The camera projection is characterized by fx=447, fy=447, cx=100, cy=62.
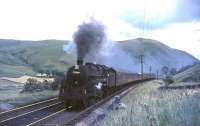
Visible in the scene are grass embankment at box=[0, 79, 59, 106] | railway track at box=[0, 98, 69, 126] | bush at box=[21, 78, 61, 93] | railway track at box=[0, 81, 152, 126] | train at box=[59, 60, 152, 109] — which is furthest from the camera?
bush at box=[21, 78, 61, 93]

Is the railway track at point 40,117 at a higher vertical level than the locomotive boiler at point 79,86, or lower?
lower

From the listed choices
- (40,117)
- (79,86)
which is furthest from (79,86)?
(40,117)

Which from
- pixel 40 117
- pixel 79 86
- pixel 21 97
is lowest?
pixel 40 117

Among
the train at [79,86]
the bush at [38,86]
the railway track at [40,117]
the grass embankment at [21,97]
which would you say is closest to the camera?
the railway track at [40,117]

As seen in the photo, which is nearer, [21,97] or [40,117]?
[40,117]

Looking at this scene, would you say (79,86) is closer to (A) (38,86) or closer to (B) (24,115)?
(B) (24,115)

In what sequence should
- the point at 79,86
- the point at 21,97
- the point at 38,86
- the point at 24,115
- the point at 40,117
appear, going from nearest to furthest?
the point at 40,117, the point at 24,115, the point at 79,86, the point at 21,97, the point at 38,86

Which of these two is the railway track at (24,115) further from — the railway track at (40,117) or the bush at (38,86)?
the bush at (38,86)

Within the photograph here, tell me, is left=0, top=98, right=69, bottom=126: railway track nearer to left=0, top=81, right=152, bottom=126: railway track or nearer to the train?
left=0, top=81, right=152, bottom=126: railway track

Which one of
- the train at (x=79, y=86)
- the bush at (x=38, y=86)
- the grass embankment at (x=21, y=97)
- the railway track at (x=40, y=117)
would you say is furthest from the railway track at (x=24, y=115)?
the bush at (x=38, y=86)

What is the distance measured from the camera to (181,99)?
39.3 ft

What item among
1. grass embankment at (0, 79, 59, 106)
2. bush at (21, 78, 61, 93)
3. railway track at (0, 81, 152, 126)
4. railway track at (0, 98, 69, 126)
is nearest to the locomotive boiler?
railway track at (0, 81, 152, 126)

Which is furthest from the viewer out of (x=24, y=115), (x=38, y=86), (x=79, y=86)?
(x=38, y=86)

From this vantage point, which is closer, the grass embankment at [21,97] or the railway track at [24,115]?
the railway track at [24,115]
